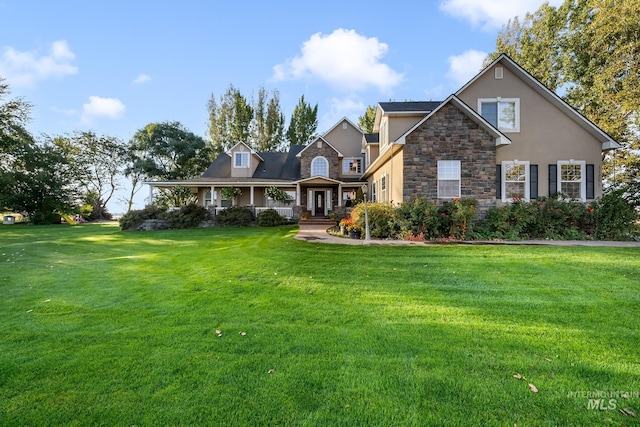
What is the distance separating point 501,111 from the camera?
509 inches

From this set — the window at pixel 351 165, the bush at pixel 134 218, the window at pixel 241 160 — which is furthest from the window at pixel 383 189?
the bush at pixel 134 218

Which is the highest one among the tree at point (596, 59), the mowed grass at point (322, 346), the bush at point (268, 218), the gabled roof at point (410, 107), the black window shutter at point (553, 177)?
the tree at point (596, 59)

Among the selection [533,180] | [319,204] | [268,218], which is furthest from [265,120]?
[533,180]

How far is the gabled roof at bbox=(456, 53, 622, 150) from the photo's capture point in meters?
12.2

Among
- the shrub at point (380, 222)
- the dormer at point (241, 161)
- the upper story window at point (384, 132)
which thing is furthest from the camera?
the dormer at point (241, 161)

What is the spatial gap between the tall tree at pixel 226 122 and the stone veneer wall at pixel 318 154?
48.4 feet

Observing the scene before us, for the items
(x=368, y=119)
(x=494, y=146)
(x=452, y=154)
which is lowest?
(x=452, y=154)

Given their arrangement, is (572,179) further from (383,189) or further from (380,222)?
(380,222)

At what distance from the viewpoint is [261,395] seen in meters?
2.28

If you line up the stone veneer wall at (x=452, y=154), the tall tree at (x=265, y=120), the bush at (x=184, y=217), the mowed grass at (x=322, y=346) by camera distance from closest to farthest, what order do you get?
the mowed grass at (x=322, y=346) < the stone veneer wall at (x=452, y=154) < the bush at (x=184, y=217) < the tall tree at (x=265, y=120)

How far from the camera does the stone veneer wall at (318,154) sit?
70.1 feet

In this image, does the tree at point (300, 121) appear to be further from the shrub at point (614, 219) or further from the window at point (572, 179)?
the shrub at point (614, 219)

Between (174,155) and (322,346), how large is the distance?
33.2m

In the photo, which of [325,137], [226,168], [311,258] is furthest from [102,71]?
[311,258]
